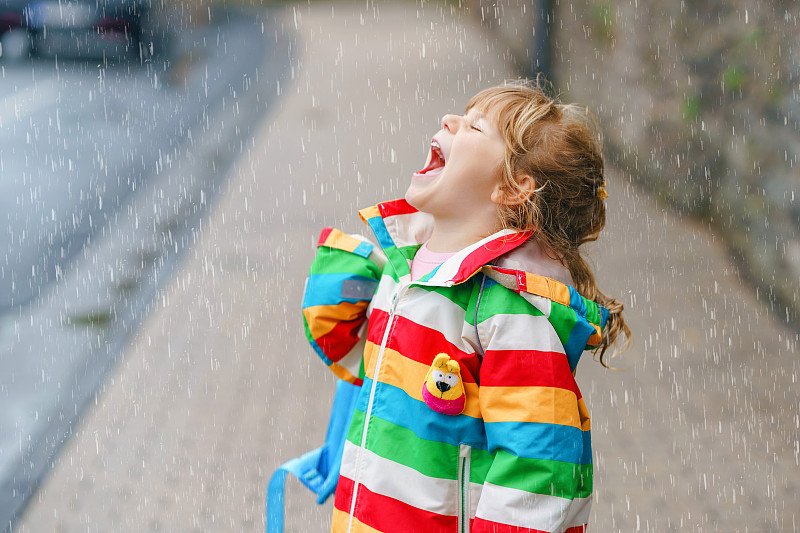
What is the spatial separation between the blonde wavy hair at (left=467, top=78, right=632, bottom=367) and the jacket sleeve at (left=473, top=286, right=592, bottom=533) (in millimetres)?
246

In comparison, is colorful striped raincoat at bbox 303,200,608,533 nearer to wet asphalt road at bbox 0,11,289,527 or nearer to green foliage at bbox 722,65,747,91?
wet asphalt road at bbox 0,11,289,527

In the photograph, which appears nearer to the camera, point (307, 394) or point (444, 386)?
point (444, 386)

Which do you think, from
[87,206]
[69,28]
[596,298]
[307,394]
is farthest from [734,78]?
[69,28]

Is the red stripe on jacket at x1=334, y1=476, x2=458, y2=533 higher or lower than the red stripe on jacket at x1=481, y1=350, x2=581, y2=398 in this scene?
lower

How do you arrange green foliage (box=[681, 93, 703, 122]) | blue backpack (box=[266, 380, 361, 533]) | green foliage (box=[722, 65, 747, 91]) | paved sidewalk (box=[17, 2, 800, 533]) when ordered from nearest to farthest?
blue backpack (box=[266, 380, 361, 533]) < paved sidewalk (box=[17, 2, 800, 533]) < green foliage (box=[722, 65, 747, 91]) < green foliage (box=[681, 93, 703, 122])

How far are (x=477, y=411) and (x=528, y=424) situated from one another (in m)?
0.17

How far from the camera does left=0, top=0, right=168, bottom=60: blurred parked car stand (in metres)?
14.2

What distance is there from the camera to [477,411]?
6.26 ft

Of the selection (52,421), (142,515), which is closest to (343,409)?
(142,515)

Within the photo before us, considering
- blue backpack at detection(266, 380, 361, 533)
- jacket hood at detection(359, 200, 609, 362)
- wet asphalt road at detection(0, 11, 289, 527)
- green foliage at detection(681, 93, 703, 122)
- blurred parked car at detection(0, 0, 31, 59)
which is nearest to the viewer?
jacket hood at detection(359, 200, 609, 362)

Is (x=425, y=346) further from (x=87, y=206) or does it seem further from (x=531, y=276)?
(x=87, y=206)

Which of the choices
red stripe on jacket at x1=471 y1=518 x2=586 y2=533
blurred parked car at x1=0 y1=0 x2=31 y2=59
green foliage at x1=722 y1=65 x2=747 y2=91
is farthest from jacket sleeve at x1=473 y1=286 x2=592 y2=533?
blurred parked car at x1=0 y1=0 x2=31 y2=59

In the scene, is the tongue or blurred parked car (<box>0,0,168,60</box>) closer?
the tongue

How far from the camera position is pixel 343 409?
7.66 feet
